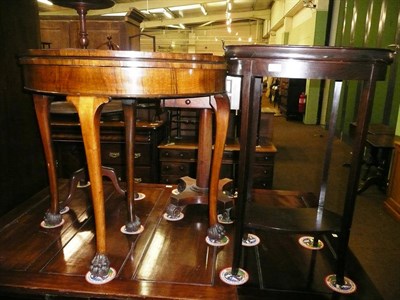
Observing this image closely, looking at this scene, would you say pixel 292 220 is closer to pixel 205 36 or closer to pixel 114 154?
pixel 114 154

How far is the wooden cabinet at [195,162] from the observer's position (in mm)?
2584

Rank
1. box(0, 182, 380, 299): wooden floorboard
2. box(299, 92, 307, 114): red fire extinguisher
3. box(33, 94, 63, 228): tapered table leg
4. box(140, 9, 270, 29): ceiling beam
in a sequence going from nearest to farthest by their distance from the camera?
box(0, 182, 380, 299): wooden floorboard, box(33, 94, 63, 228): tapered table leg, box(299, 92, 307, 114): red fire extinguisher, box(140, 9, 270, 29): ceiling beam

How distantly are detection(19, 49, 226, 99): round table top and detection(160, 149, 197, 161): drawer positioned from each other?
1.73 metres

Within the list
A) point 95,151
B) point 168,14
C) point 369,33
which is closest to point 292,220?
point 95,151

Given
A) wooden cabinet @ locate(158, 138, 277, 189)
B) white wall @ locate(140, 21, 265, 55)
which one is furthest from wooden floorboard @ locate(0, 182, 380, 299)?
white wall @ locate(140, 21, 265, 55)

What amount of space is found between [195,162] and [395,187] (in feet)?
5.42

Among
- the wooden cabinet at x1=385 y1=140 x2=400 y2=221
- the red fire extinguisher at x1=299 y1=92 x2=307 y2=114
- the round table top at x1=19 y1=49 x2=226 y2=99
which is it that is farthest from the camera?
the red fire extinguisher at x1=299 y1=92 x2=307 y2=114

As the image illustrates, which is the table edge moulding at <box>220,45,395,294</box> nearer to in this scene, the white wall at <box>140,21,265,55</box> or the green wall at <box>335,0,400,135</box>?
the green wall at <box>335,0,400,135</box>

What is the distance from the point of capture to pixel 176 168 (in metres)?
2.66

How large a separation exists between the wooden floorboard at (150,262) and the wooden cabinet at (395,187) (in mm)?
1538

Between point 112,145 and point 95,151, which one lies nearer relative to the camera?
point 95,151

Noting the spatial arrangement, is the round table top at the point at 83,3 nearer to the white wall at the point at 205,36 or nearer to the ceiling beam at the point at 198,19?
the ceiling beam at the point at 198,19

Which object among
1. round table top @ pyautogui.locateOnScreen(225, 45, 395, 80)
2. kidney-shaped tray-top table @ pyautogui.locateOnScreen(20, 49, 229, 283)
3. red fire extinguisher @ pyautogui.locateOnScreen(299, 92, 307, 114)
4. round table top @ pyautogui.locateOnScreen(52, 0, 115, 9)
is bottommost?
red fire extinguisher @ pyautogui.locateOnScreen(299, 92, 307, 114)

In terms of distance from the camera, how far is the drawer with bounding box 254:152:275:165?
2568 mm
